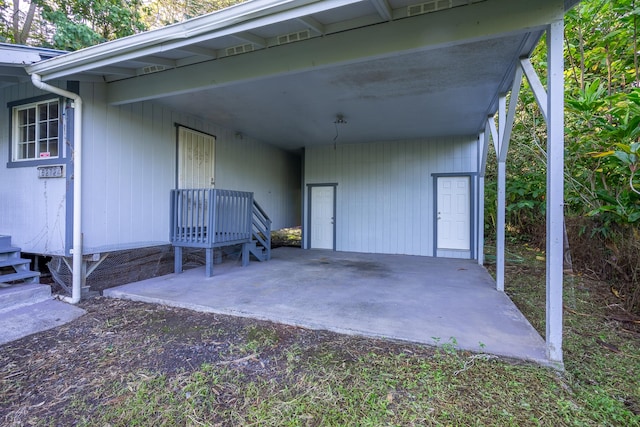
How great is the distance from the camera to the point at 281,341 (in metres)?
2.78

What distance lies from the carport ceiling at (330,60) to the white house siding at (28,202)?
1377 millimetres

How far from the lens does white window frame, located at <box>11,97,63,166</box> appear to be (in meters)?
4.15

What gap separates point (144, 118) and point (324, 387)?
4923mm

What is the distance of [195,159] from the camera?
6.02m

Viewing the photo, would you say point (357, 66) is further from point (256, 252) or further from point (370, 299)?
point (256, 252)

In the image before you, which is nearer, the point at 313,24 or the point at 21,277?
the point at 313,24

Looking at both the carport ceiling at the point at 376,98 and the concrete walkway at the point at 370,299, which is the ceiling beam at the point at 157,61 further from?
the concrete walkway at the point at 370,299

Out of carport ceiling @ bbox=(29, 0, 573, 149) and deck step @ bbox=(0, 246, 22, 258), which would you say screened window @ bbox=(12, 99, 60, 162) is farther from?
deck step @ bbox=(0, 246, 22, 258)

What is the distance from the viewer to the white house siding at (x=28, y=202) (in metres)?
4.07

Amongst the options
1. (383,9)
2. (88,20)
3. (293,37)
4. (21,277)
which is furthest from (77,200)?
(88,20)

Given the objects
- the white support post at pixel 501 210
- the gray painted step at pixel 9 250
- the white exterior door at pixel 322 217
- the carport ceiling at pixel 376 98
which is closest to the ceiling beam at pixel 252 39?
the carport ceiling at pixel 376 98

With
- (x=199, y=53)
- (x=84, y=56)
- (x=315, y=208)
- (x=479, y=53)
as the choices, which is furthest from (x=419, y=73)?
(x=315, y=208)

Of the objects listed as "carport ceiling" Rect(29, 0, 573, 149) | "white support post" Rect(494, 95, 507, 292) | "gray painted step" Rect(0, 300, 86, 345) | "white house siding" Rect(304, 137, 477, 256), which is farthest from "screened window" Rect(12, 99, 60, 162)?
"white support post" Rect(494, 95, 507, 292)

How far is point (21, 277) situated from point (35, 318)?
3.18 ft
